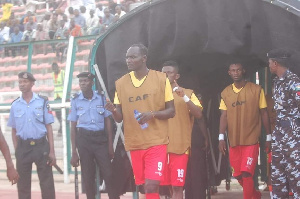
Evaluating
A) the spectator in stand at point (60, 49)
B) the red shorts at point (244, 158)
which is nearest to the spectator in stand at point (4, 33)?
the spectator in stand at point (60, 49)

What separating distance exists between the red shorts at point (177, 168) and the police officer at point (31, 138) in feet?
6.05

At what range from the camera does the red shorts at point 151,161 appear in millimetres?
7641

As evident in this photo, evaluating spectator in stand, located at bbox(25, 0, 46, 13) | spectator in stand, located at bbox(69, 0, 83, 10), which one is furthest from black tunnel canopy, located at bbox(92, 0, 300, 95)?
spectator in stand, located at bbox(25, 0, 46, 13)

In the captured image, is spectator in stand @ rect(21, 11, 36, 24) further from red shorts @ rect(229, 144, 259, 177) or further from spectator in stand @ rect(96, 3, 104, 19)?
red shorts @ rect(229, 144, 259, 177)

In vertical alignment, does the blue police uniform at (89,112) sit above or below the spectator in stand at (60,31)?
below

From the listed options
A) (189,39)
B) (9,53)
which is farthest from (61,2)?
(189,39)

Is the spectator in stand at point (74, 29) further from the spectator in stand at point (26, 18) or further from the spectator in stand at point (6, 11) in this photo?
the spectator in stand at point (6, 11)

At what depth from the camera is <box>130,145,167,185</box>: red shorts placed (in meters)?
7.64

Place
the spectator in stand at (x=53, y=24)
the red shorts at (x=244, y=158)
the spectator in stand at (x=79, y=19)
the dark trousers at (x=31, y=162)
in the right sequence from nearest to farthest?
the red shorts at (x=244, y=158)
the dark trousers at (x=31, y=162)
the spectator in stand at (x=79, y=19)
the spectator in stand at (x=53, y=24)

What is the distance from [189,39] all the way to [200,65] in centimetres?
184

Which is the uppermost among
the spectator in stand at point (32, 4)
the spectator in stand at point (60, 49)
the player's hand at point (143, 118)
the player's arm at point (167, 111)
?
the spectator in stand at point (32, 4)

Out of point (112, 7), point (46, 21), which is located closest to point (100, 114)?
point (112, 7)

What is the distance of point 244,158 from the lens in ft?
31.0

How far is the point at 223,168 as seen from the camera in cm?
1141
